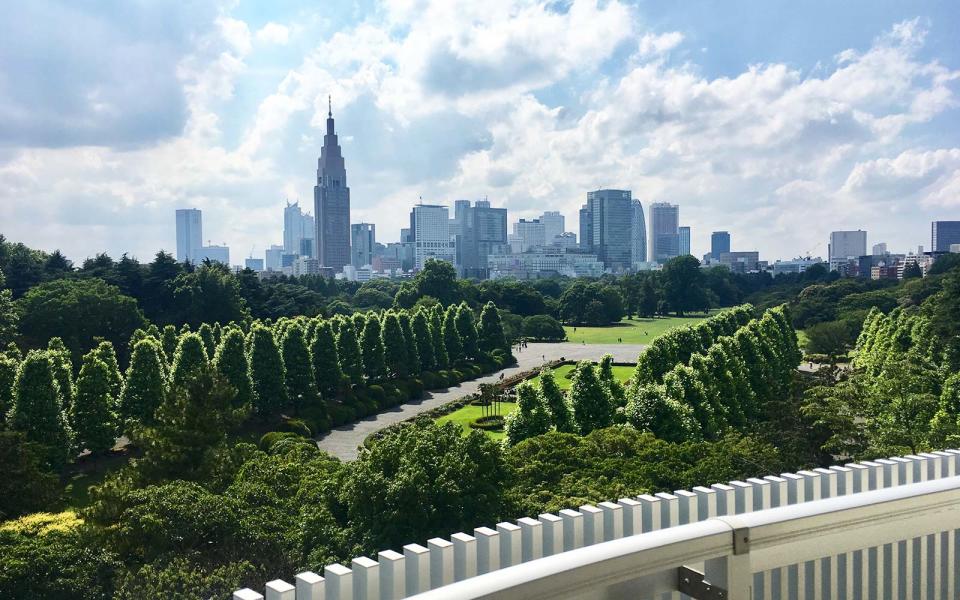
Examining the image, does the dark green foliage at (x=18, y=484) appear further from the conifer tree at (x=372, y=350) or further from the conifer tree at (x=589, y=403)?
the conifer tree at (x=372, y=350)

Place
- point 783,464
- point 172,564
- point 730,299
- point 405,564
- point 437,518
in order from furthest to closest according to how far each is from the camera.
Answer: point 730,299, point 783,464, point 437,518, point 172,564, point 405,564

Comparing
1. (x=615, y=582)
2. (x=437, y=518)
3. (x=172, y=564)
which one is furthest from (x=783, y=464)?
(x=615, y=582)

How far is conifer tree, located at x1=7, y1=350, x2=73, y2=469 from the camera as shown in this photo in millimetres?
23125

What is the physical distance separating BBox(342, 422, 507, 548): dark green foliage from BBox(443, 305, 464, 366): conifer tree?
36.4 meters

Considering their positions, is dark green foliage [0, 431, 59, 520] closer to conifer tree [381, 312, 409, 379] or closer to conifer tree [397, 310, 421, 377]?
conifer tree [381, 312, 409, 379]

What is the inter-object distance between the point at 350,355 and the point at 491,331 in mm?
16556

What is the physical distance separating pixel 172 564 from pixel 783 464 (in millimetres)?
13201

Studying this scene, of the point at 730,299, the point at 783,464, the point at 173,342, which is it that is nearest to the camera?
the point at 783,464

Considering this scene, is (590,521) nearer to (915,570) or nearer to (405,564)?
(405,564)

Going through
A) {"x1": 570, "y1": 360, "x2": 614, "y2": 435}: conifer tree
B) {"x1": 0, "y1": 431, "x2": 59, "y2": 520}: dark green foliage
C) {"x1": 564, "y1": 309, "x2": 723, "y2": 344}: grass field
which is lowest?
{"x1": 564, "y1": 309, "x2": 723, "y2": 344}: grass field

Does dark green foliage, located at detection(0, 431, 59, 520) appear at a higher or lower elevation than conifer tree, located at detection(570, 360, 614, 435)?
lower

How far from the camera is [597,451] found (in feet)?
51.4

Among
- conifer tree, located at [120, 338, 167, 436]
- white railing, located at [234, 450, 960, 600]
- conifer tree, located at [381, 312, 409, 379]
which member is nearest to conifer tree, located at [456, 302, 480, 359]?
conifer tree, located at [381, 312, 409, 379]

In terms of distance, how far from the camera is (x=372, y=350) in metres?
41.0
